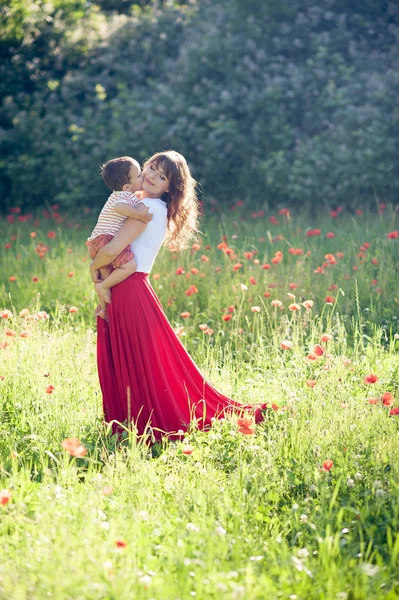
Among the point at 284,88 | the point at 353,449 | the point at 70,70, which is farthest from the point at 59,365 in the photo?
the point at 70,70

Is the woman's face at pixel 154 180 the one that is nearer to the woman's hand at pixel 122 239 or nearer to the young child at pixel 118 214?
the young child at pixel 118 214

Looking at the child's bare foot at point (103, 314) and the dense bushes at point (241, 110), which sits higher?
the dense bushes at point (241, 110)

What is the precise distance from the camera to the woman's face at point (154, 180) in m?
4.08

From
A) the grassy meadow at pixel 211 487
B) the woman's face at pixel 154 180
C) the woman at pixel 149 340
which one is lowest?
the grassy meadow at pixel 211 487

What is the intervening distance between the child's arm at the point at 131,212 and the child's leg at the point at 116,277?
250 millimetres

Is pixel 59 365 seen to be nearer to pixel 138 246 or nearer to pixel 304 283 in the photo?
pixel 138 246

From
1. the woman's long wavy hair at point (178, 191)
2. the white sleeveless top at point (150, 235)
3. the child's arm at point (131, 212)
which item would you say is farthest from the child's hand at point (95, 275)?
the woman's long wavy hair at point (178, 191)

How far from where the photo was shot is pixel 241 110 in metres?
11.1

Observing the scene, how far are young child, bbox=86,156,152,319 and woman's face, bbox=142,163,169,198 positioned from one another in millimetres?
41

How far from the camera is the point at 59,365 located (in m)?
4.78

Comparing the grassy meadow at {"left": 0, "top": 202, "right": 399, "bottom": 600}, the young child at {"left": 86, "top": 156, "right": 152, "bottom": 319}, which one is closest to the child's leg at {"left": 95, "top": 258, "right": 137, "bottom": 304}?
the young child at {"left": 86, "top": 156, "right": 152, "bottom": 319}

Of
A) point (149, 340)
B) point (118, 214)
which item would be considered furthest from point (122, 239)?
point (149, 340)

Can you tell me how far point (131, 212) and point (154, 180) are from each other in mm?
297

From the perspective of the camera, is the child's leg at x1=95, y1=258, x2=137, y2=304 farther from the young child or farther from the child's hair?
the child's hair
